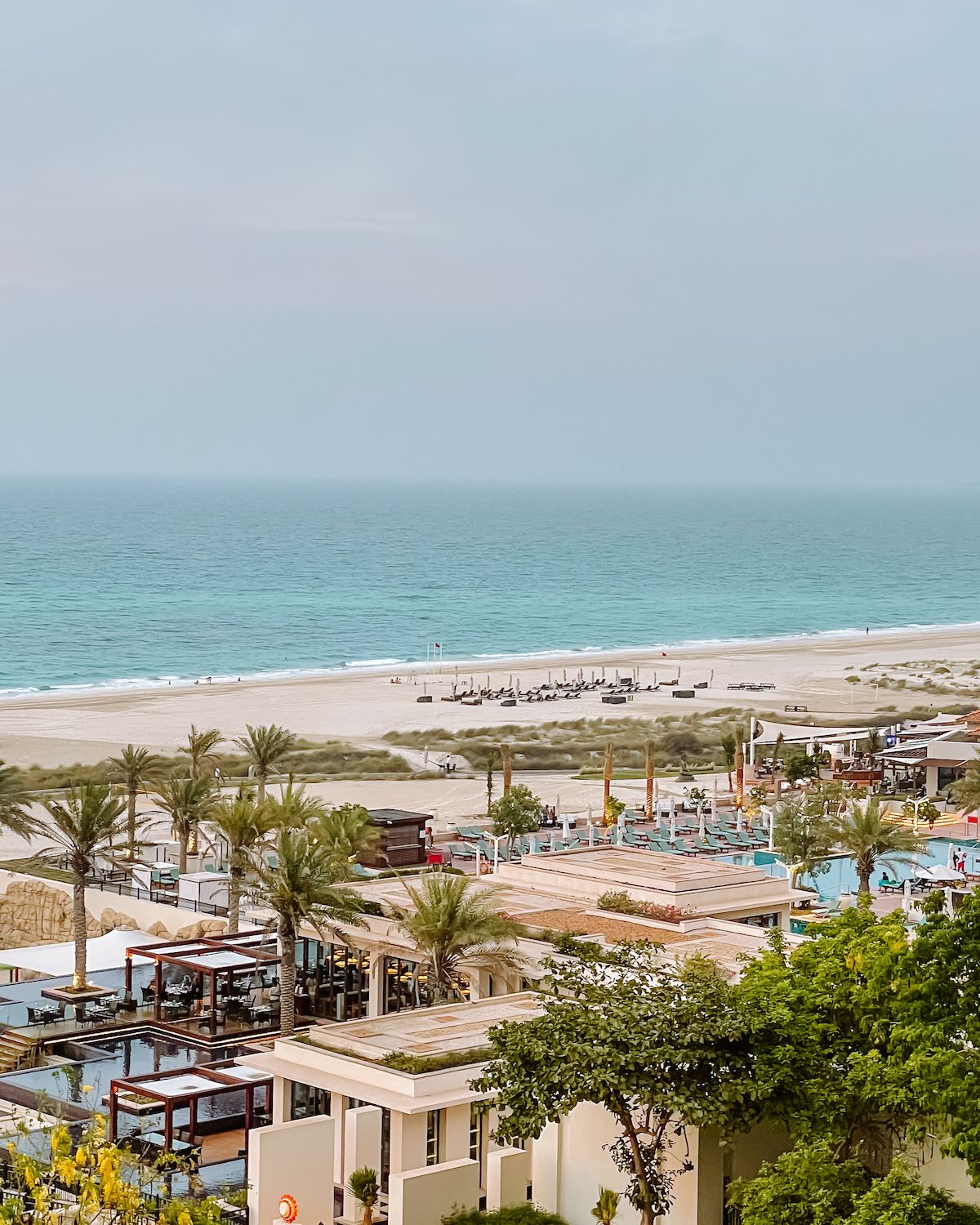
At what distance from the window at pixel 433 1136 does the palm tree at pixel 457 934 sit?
5.06 m

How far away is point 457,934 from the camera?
85.4ft

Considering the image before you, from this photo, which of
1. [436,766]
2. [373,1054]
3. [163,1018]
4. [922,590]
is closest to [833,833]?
[163,1018]

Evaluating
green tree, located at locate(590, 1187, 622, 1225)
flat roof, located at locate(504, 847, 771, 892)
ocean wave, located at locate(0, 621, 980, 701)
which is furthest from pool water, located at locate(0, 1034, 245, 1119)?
ocean wave, located at locate(0, 621, 980, 701)

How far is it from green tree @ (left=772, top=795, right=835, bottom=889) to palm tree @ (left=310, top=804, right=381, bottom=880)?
28.7ft

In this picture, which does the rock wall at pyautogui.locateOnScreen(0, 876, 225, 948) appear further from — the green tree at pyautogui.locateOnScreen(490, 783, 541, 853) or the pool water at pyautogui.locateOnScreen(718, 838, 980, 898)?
the pool water at pyautogui.locateOnScreen(718, 838, 980, 898)

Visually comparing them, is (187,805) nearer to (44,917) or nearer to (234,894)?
(44,917)

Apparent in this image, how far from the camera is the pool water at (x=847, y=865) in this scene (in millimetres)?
39750

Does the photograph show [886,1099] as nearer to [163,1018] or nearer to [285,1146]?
[285,1146]

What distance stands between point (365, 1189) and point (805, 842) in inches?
828

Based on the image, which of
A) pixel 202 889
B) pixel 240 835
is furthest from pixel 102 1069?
pixel 202 889

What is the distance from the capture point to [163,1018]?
29297mm

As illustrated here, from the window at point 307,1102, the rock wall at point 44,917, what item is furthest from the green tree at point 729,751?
the window at point 307,1102

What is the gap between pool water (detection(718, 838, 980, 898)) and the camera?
39.8 meters

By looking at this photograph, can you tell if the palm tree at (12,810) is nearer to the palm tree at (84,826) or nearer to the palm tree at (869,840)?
the palm tree at (84,826)
